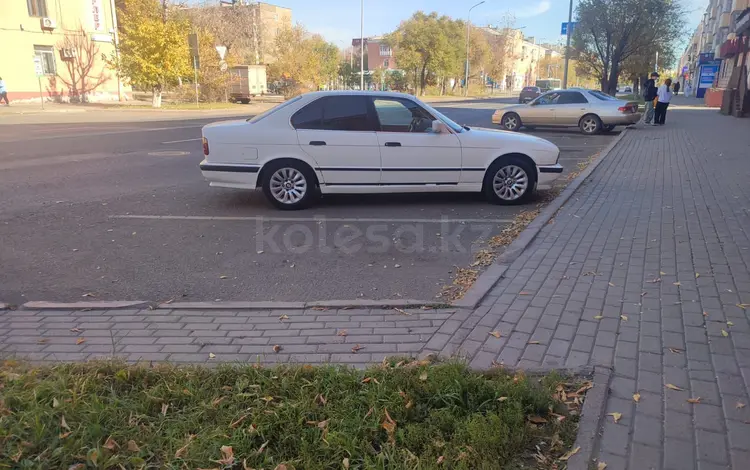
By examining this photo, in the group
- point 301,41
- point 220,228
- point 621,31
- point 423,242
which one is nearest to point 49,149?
point 220,228

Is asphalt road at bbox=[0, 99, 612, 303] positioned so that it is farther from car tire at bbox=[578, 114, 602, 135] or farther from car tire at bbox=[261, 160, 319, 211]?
car tire at bbox=[578, 114, 602, 135]

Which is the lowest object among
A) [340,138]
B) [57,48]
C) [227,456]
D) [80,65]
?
[227,456]

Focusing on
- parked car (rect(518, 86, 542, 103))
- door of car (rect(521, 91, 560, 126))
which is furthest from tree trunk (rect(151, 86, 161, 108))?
parked car (rect(518, 86, 542, 103))

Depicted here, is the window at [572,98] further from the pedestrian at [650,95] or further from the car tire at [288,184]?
the car tire at [288,184]

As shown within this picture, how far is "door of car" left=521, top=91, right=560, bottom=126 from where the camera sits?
2003 centimetres

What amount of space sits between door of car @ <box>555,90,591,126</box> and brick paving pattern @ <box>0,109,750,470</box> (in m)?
14.7

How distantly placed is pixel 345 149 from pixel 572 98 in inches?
579

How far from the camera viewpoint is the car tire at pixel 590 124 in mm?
19734

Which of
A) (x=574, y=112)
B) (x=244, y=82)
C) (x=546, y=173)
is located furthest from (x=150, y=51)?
(x=546, y=173)

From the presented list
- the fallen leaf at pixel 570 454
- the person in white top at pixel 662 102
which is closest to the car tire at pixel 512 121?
the person in white top at pixel 662 102

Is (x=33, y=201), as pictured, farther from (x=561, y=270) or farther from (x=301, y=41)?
(x=301, y=41)

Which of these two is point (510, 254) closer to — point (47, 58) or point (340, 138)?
point (340, 138)

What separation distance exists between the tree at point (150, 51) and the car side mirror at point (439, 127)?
30.3 m

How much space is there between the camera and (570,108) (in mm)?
19797
